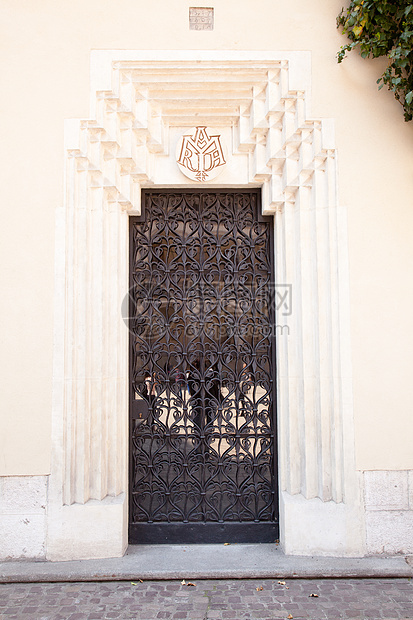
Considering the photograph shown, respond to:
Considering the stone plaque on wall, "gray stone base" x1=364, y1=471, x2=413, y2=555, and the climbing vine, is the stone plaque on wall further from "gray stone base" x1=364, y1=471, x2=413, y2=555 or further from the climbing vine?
"gray stone base" x1=364, y1=471, x2=413, y2=555

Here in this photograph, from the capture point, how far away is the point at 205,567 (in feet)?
12.9

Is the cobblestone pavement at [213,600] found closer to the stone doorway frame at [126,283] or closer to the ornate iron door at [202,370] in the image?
the stone doorway frame at [126,283]

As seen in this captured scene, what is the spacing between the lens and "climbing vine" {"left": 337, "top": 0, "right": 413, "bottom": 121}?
376 centimetres

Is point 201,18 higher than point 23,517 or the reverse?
higher

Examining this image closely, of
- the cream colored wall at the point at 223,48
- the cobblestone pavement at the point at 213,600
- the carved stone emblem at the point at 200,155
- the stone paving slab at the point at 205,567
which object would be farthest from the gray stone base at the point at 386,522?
the carved stone emblem at the point at 200,155

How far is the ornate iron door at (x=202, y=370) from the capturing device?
4.46 m

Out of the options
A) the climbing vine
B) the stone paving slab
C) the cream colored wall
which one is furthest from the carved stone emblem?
the stone paving slab

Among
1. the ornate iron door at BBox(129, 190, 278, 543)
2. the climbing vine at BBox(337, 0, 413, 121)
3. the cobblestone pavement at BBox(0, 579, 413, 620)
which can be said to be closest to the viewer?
the cobblestone pavement at BBox(0, 579, 413, 620)

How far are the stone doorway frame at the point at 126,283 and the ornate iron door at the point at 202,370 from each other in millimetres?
185

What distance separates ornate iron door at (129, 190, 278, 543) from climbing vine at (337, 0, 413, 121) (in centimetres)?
154

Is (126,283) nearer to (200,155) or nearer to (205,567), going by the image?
(200,155)

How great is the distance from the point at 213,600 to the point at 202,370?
6.27 feet

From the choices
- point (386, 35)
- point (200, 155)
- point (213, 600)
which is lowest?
point (213, 600)

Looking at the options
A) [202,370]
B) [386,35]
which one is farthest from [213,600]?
[386,35]
